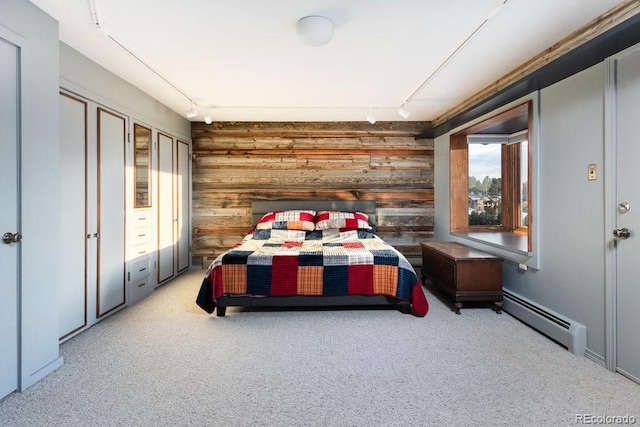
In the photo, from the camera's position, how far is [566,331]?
2123 mm

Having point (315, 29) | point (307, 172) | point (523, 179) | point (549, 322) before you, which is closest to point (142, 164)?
point (307, 172)

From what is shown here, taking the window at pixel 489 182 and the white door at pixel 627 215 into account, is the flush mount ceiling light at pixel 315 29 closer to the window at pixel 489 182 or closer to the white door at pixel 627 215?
the white door at pixel 627 215

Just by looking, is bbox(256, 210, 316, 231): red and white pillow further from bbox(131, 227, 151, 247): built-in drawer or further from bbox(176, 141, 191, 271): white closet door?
bbox(131, 227, 151, 247): built-in drawer

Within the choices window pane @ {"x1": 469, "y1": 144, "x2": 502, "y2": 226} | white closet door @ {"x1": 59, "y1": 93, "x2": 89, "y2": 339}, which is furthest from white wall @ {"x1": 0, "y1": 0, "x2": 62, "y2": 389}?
window pane @ {"x1": 469, "y1": 144, "x2": 502, "y2": 226}

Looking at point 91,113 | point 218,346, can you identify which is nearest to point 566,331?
point 218,346

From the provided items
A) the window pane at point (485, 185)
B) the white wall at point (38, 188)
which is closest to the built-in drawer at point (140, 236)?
the white wall at point (38, 188)

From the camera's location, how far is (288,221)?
394cm

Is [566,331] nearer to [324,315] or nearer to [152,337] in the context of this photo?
[324,315]

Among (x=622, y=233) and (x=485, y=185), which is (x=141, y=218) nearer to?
(x=622, y=233)

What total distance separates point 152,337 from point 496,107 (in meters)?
3.85

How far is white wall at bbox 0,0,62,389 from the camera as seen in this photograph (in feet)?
5.65

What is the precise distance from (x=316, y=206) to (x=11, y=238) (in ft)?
10.6

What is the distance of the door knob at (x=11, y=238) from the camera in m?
1.62
